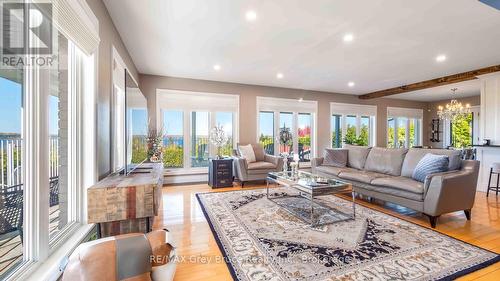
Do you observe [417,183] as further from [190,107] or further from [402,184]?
[190,107]

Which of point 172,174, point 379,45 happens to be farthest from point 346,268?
point 172,174

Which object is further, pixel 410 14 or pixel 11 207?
pixel 410 14

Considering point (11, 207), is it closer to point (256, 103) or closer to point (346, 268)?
point (346, 268)

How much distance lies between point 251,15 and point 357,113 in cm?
598

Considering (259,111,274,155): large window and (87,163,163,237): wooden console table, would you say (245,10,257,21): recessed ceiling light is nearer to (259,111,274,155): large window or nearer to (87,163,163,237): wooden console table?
(87,163,163,237): wooden console table

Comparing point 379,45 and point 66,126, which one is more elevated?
point 379,45

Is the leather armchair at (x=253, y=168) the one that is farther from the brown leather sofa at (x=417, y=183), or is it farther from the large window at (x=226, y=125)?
the brown leather sofa at (x=417, y=183)

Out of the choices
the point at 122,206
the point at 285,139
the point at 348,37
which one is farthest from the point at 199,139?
the point at 348,37

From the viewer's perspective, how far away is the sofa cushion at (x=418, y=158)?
312cm

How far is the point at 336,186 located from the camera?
2.98m

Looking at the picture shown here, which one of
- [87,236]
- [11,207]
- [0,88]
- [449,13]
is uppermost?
[449,13]

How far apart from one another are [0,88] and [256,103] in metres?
5.16

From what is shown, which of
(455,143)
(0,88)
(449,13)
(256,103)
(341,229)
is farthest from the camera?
(455,143)


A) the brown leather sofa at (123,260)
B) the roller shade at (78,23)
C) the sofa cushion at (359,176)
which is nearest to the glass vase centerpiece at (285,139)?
the sofa cushion at (359,176)
